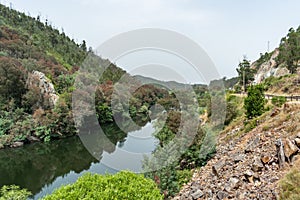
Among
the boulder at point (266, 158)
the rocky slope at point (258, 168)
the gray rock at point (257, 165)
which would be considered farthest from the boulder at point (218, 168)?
the boulder at point (266, 158)

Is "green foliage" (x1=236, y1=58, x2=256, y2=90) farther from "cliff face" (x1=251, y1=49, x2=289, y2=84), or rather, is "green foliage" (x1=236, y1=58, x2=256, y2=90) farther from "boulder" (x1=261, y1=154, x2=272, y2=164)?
"boulder" (x1=261, y1=154, x2=272, y2=164)

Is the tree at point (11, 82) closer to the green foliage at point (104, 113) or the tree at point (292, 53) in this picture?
the green foliage at point (104, 113)

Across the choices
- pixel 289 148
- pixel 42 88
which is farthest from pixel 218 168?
pixel 42 88

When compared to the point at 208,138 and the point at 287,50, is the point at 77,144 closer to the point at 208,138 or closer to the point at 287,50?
the point at 208,138

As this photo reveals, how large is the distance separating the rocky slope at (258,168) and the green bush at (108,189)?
2913mm

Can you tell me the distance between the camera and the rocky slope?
7551mm

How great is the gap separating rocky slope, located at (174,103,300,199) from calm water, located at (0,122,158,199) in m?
3.77

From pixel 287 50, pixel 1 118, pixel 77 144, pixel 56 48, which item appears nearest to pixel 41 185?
pixel 77 144

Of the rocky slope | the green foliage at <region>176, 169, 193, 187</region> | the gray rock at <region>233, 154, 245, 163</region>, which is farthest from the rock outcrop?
the gray rock at <region>233, 154, 245, 163</region>

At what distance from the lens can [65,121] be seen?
30.1 metres

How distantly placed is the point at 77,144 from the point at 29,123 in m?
5.96

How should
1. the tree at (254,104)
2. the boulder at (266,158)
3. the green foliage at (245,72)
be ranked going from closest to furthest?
the boulder at (266,158) → the tree at (254,104) → the green foliage at (245,72)

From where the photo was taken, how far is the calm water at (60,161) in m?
15.8

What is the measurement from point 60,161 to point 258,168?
59.8 ft
